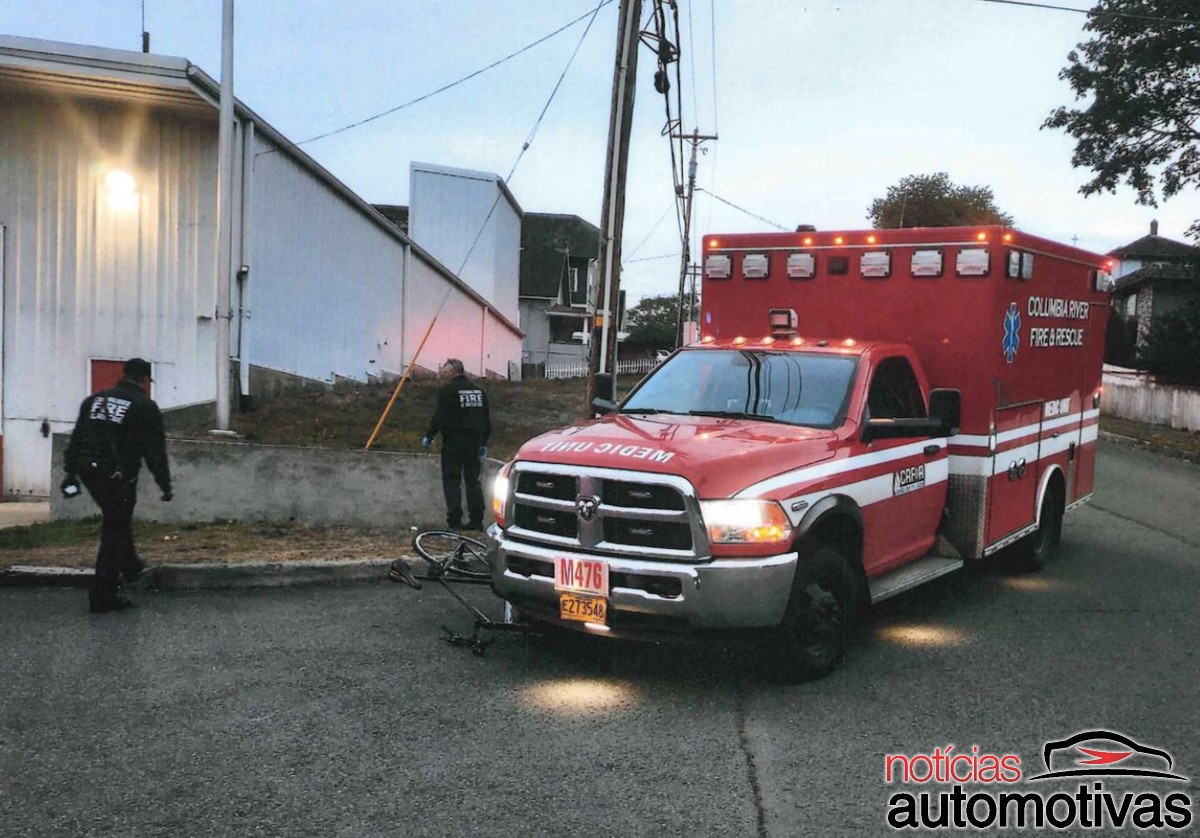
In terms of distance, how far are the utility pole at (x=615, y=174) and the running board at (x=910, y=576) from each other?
6.41 metres

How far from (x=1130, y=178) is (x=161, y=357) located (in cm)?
2401

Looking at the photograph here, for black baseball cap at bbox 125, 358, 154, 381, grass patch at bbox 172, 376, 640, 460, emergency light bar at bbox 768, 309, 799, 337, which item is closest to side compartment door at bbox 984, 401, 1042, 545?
emergency light bar at bbox 768, 309, 799, 337

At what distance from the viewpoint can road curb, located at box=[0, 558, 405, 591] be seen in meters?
8.38

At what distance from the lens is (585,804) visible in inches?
173

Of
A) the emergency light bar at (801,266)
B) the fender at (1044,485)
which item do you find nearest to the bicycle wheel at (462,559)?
the emergency light bar at (801,266)

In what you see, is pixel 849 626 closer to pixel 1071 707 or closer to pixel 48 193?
pixel 1071 707

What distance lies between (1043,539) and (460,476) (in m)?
5.81

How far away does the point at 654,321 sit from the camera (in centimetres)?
8075

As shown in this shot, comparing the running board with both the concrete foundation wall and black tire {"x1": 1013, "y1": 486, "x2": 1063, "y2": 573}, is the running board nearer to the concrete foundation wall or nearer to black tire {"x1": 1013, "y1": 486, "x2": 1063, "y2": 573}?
black tire {"x1": 1013, "y1": 486, "x2": 1063, "y2": 573}

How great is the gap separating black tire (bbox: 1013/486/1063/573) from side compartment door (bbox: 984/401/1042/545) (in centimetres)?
38

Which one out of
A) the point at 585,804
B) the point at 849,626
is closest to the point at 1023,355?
the point at 849,626

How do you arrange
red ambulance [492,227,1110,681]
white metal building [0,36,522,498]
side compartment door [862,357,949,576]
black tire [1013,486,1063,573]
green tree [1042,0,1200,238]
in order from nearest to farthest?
red ambulance [492,227,1110,681], side compartment door [862,357,949,576], black tire [1013,486,1063,573], white metal building [0,36,522,498], green tree [1042,0,1200,238]

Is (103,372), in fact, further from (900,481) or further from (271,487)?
(900,481)

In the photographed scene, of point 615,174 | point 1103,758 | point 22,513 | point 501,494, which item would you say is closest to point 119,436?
point 501,494
